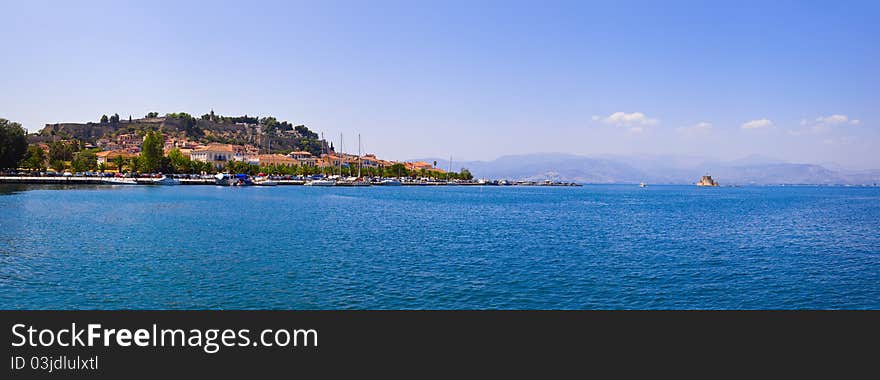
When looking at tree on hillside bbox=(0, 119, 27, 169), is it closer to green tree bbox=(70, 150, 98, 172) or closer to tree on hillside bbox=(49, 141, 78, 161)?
green tree bbox=(70, 150, 98, 172)

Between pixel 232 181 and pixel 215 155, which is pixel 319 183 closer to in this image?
pixel 232 181

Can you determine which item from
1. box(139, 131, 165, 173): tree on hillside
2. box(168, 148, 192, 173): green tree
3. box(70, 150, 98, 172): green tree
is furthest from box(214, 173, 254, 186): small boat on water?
box(70, 150, 98, 172): green tree

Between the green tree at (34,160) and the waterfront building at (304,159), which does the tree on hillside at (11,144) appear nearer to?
the green tree at (34,160)

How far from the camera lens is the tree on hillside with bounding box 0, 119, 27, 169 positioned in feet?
263

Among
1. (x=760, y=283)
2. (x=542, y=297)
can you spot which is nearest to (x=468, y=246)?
(x=542, y=297)

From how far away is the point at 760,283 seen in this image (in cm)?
1759

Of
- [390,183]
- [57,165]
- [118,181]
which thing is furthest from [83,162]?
[390,183]

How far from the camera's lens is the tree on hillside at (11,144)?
80062 mm

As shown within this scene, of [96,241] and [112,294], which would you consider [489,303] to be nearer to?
[112,294]
